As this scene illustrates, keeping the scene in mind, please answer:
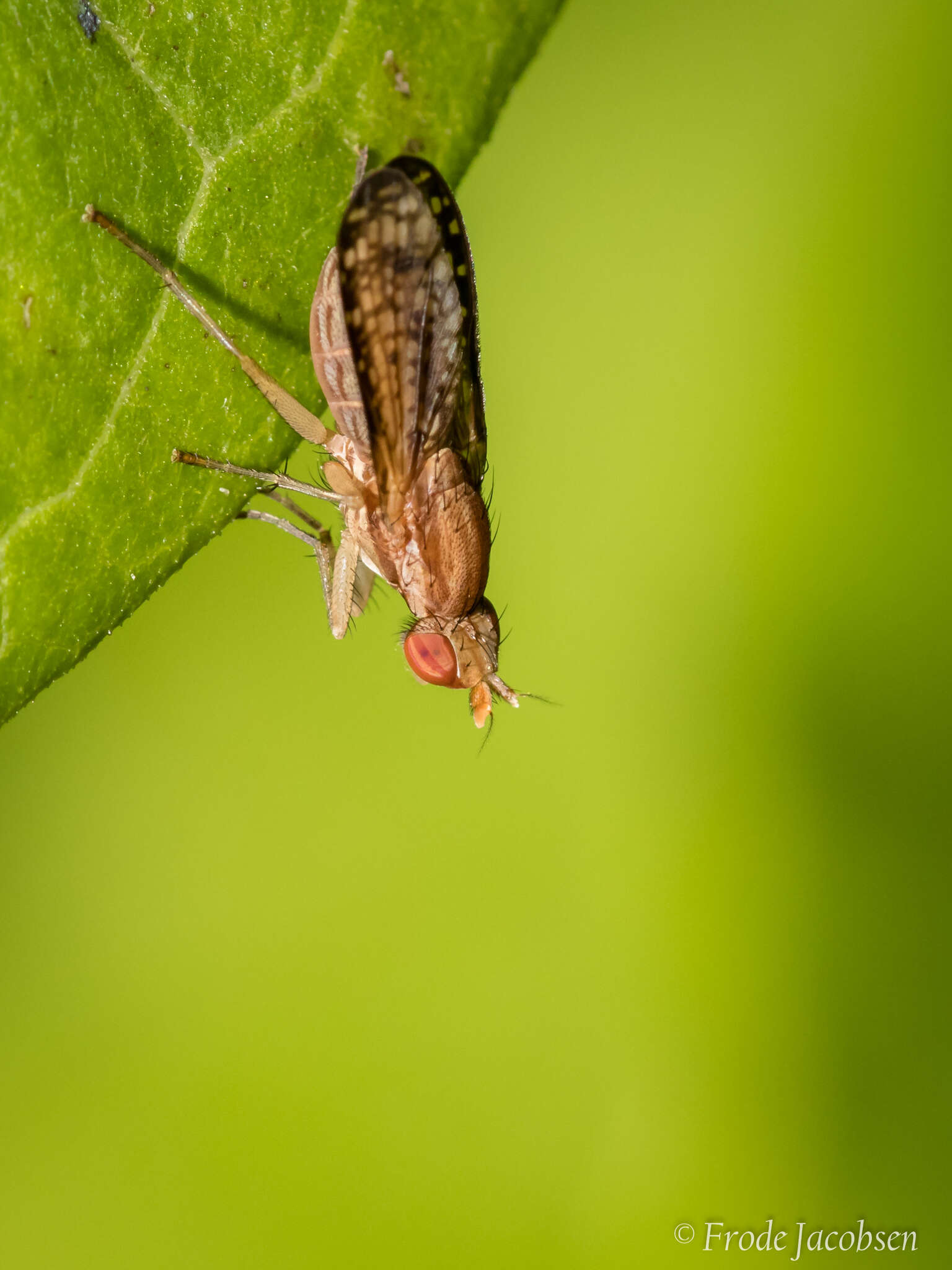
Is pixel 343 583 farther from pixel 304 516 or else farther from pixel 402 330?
pixel 402 330

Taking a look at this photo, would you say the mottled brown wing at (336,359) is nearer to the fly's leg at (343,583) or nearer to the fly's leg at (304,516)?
the fly's leg at (343,583)

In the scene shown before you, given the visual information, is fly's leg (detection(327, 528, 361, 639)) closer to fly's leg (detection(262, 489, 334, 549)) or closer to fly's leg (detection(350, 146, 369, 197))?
fly's leg (detection(262, 489, 334, 549))

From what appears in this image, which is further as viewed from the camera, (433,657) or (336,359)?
(433,657)

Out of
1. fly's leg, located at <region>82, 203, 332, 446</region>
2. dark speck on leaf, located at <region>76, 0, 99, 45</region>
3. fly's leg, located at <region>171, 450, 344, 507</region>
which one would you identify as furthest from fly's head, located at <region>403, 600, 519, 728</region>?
dark speck on leaf, located at <region>76, 0, 99, 45</region>

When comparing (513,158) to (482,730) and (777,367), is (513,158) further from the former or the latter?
(482,730)

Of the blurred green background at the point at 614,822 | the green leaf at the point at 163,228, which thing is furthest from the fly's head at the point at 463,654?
the green leaf at the point at 163,228

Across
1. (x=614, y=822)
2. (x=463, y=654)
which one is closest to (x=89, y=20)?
(x=463, y=654)

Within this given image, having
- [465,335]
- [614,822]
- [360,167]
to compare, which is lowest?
[360,167]
